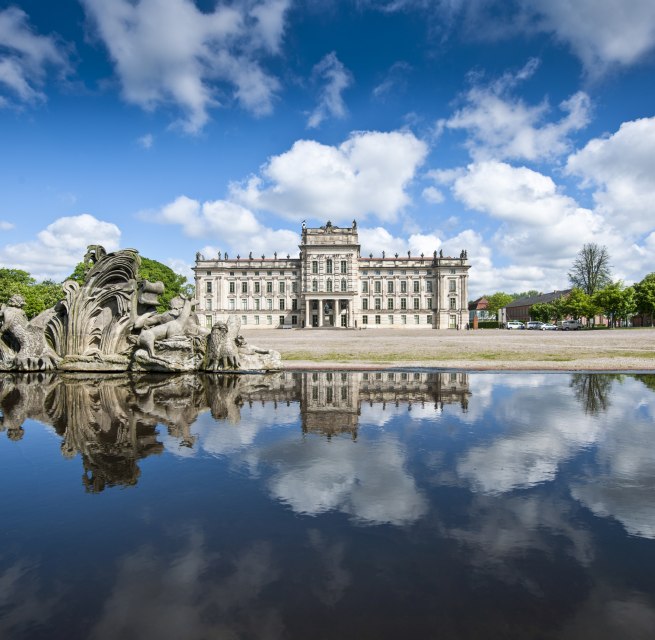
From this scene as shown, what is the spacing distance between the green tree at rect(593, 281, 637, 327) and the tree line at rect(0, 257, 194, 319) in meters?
59.9

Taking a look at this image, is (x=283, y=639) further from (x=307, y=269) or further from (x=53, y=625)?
(x=307, y=269)

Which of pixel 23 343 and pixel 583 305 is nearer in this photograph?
pixel 23 343

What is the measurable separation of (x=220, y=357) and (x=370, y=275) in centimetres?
7011

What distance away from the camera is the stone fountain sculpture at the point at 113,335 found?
1215 centimetres

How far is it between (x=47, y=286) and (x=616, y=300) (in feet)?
251

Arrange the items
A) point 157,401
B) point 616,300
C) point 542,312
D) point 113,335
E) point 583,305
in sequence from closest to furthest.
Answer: point 157,401 < point 113,335 < point 616,300 < point 583,305 < point 542,312

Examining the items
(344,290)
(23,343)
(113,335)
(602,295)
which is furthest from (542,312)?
(23,343)

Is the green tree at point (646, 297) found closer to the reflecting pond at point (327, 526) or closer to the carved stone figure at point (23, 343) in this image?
the reflecting pond at point (327, 526)

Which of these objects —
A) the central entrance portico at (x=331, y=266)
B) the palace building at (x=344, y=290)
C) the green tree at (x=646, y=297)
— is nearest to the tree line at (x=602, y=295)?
the green tree at (x=646, y=297)

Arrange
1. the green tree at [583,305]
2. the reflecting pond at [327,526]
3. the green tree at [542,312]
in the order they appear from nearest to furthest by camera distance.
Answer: the reflecting pond at [327,526] < the green tree at [583,305] < the green tree at [542,312]

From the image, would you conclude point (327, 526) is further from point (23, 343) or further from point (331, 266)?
point (331, 266)

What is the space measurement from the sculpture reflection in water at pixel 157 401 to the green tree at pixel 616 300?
63.9 m

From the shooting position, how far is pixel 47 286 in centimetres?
4759

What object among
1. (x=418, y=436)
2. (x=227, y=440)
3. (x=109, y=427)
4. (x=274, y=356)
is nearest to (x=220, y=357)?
(x=274, y=356)
